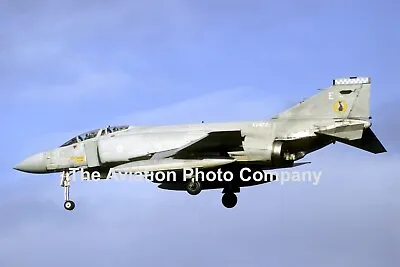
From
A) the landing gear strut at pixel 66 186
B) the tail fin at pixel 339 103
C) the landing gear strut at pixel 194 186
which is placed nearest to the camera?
the tail fin at pixel 339 103

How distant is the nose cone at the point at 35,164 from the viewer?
1697 inches

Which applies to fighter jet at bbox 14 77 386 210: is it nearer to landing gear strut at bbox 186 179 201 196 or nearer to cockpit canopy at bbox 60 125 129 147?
landing gear strut at bbox 186 179 201 196

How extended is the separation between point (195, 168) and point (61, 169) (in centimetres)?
633

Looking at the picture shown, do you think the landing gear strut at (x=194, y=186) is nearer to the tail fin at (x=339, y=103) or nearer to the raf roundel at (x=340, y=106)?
the tail fin at (x=339, y=103)

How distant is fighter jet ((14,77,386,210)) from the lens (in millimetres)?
39656

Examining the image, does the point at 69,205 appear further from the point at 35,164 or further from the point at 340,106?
the point at 340,106

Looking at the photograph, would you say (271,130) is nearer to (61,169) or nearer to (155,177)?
(155,177)

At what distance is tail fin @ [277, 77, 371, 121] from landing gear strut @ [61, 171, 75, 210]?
29.9ft

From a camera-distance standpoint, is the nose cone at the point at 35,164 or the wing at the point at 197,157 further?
the nose cone at the point at 35,164

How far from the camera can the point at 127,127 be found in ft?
140

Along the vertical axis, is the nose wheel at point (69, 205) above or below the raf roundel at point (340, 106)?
below

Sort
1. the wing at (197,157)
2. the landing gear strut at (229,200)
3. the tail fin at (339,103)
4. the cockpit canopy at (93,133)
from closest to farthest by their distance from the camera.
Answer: the wing at (197,157) → the tail fin at (339,103) → the cockpit canopy at (93,133) → the landing gear strut at (229,200)

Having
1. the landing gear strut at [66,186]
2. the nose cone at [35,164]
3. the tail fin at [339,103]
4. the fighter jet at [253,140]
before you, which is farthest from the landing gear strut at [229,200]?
the nose cone at [35,164]

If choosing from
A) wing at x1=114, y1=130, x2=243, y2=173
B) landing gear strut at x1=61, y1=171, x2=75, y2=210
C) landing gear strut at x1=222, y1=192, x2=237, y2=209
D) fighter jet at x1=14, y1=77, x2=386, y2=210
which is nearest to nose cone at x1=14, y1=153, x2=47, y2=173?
landing gear strut at x1=61, y1=171, x2=75, y2=210
